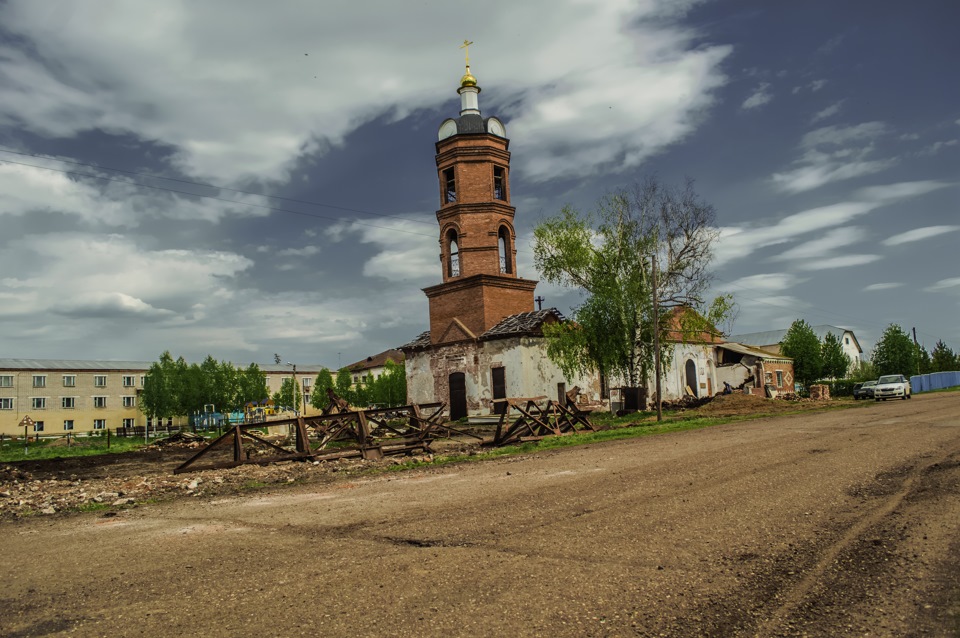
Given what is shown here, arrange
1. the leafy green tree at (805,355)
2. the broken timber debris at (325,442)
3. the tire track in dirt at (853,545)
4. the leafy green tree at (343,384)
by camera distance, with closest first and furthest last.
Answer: the tire track in dirt at (853,545)
the broken timber debris at (325,442)
the leafy green tree at (805,355)
the leafy green tree at (343,384)

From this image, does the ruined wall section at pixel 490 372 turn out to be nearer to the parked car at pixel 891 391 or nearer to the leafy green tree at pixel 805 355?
the parked car at pixel 891 391

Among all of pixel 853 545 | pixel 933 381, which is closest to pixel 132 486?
pixel 853 545

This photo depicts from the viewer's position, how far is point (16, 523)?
927cm

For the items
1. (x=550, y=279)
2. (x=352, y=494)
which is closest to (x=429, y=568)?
(x=352, y=494)

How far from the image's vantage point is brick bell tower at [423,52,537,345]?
34219 mm

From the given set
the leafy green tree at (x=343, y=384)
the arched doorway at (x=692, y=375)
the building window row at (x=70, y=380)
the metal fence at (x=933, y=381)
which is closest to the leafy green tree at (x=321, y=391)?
the leafy green tree at (x=343, y=384)

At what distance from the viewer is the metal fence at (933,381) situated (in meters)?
58.7

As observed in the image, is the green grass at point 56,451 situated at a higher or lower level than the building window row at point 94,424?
lower

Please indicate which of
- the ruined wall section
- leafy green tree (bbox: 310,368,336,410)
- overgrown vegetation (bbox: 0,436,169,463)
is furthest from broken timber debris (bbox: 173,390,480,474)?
leafy green tree (bbox: 310,368,336,410)

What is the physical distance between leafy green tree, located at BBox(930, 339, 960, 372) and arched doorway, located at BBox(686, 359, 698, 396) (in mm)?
50070

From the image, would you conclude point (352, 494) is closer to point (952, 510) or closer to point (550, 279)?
point (952, 510)

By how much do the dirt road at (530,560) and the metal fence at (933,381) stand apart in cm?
5895

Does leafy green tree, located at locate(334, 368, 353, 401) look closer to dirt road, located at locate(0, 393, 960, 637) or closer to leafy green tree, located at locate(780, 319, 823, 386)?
leafy green tree, located at locate(780, 319, 823, 386)

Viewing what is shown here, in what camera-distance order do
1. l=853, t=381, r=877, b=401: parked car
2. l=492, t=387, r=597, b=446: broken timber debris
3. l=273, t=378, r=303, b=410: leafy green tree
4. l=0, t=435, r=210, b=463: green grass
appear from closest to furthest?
l=492, t=387, r=597, b=446: broken timber debris → l=0, t=435, r=210, b=463: green grass → l=853, t=381, r=877, b=401: parked car → l=273, t=378, r=303, b=410: leafy green tree
